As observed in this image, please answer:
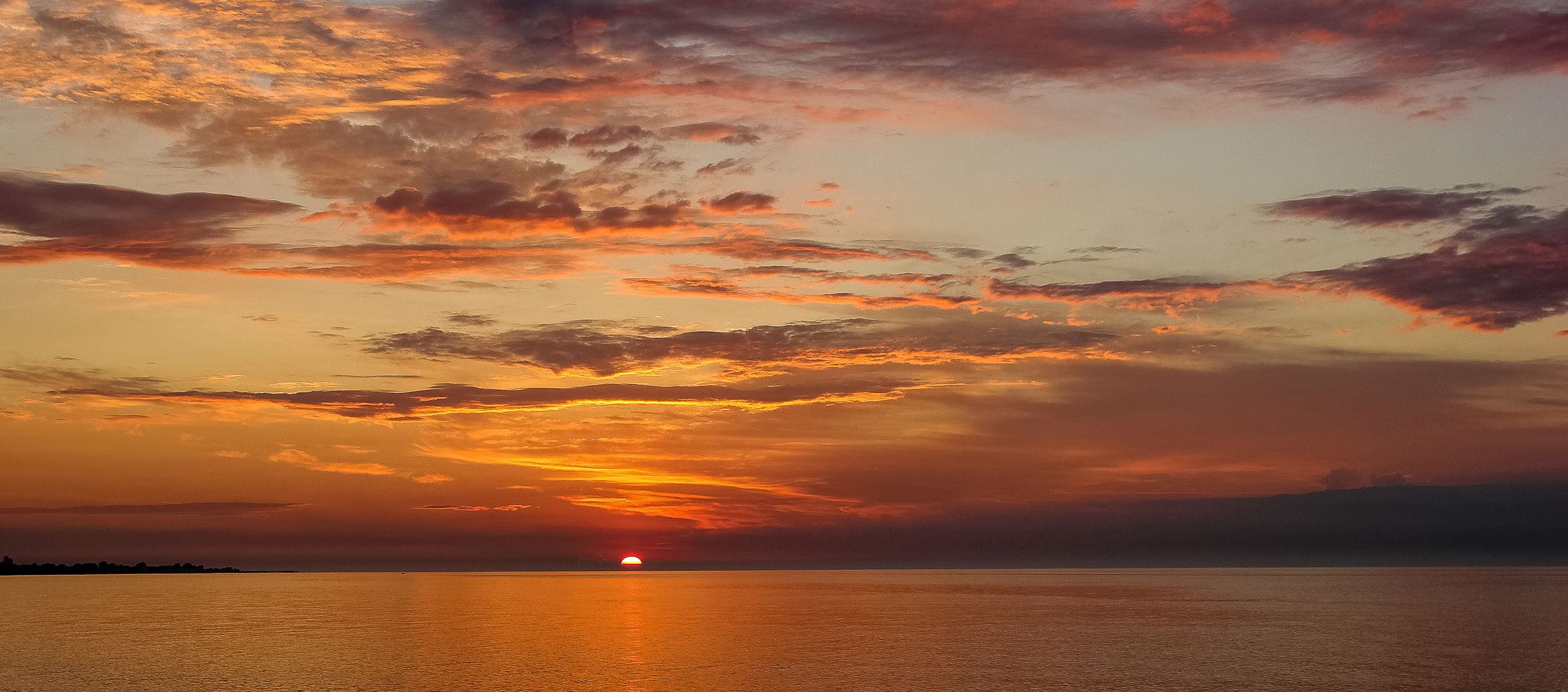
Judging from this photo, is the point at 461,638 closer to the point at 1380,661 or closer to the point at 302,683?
the point at 302,683

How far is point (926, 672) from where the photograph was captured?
65.3 metres

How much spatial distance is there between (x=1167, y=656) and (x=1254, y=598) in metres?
115

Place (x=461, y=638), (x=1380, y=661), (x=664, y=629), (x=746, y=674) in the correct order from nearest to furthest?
(x=746, y=674)
(x=1380, y=661)
(x=461, y=638)
(x=664, y=629)

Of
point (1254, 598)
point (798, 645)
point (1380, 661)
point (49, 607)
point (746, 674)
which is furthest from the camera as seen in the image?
point (1254, 598)

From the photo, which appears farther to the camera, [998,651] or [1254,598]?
[1254,598]

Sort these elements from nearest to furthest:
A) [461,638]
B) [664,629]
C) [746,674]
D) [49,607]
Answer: [746,674]
[461,638]
[664,629]
[49,607]

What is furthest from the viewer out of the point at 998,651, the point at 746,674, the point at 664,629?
the point at 664,629

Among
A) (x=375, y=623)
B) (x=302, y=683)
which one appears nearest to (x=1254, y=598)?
(x=375, y=623)

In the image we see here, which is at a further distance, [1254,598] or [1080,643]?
[1254,598]

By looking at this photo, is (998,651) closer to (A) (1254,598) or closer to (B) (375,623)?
(B) (375,623)

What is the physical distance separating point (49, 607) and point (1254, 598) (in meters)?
174

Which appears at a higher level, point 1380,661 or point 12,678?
point 12,678

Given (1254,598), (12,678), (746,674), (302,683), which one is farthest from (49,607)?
(1254,598)

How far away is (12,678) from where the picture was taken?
64.3 meters
